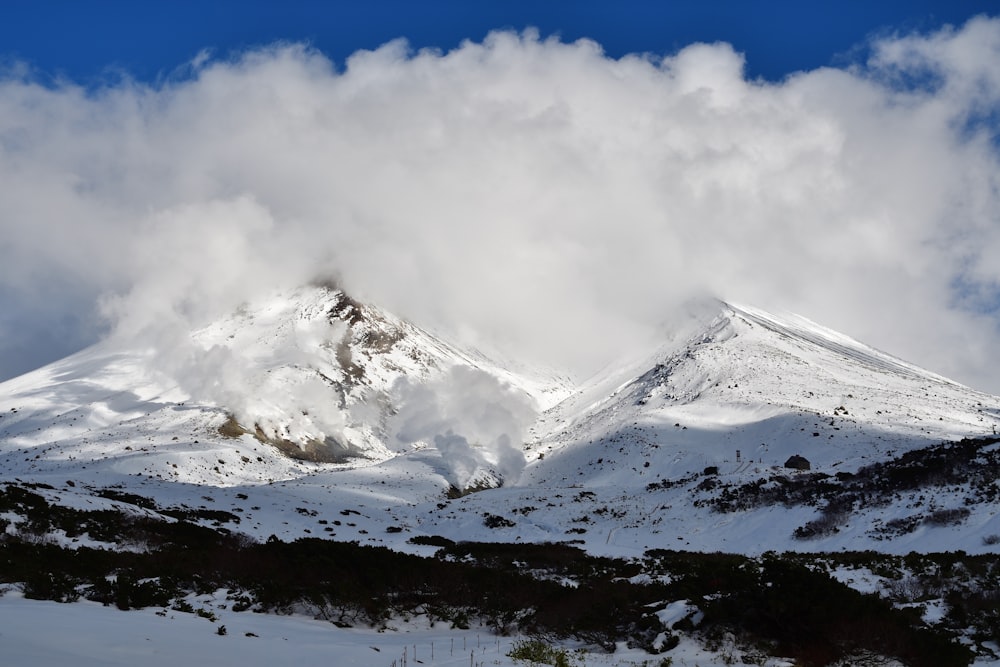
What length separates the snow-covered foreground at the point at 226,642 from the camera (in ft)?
31.8

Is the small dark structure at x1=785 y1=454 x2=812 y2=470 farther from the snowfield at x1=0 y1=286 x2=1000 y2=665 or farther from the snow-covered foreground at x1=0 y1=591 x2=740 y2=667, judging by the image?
the snow-covered foreground at x1=0 y1=591 x2=740 y2=667

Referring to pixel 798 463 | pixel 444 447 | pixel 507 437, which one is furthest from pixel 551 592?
pixel 507 437

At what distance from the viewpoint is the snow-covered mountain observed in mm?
38031

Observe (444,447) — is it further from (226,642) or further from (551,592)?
(226,642)

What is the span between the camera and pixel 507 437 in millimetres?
98812

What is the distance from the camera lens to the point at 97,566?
57.1 ft

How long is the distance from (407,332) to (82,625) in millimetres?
154723

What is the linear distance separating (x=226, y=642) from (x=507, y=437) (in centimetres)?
8737

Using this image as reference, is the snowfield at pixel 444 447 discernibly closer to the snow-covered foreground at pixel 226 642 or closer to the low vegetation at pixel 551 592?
the snow-covered foreground at pixel 226 642

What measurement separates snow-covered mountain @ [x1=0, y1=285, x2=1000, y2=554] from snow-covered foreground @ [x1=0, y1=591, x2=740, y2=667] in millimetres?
17105

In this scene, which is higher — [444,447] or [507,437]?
[507,437]

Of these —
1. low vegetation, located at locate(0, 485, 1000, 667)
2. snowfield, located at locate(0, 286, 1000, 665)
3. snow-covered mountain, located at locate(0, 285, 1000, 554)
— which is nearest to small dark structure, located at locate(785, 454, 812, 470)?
snow-covered mountain, located at locate(0, 285, 1000, 554)

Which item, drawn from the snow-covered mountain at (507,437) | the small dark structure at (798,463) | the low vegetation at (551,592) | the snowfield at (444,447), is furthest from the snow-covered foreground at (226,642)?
the small dark structure at (798,463)

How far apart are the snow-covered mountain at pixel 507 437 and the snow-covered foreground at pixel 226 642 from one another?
17105mm
